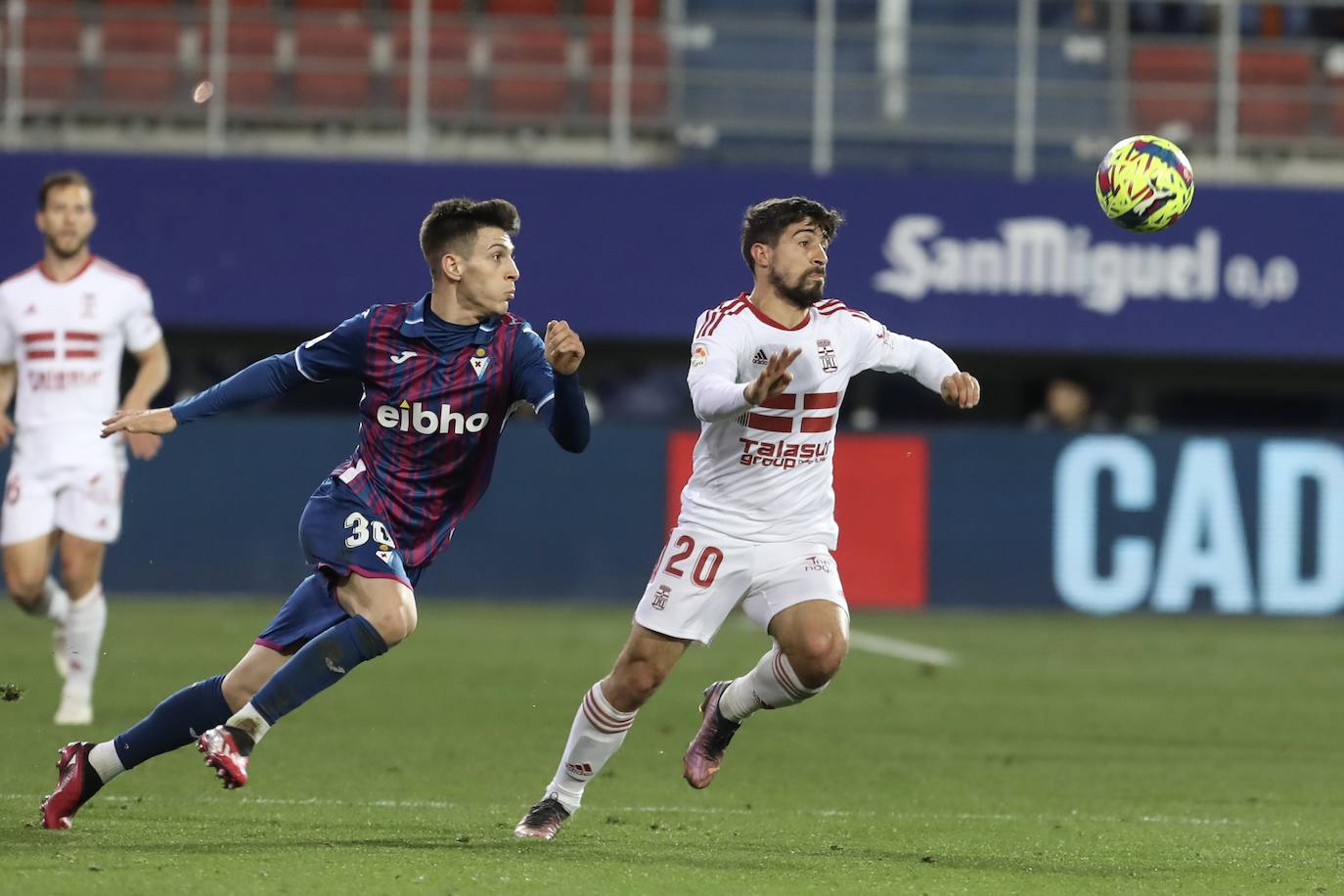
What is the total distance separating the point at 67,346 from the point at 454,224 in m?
4.18

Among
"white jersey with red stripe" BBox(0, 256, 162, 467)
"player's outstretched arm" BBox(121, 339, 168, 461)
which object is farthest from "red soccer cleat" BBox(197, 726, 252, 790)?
"white jersey with red stripe" BBox(0, 256, 162, 467)

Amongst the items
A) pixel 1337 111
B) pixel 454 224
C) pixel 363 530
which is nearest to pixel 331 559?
pixel 363 530

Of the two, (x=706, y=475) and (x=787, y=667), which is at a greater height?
(x=706, y=475)

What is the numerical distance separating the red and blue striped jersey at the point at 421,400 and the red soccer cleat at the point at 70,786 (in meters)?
1.20

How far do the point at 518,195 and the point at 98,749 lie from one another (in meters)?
12.0

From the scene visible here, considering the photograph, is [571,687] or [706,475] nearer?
[706,475]

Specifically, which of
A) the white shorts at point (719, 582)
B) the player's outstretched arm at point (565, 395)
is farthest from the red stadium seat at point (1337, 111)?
the player's outstretched arm at point (565, 395)

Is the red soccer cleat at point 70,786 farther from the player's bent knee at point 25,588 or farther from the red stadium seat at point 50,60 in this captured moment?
the red stadium seat at point 50,60

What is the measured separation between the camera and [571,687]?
42.0 ft

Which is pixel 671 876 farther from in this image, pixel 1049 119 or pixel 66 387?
Result: pixel 1049 119

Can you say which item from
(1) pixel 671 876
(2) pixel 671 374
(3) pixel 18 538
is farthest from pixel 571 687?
(2) pixel 671 374

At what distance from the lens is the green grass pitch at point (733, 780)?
6496 millimetres

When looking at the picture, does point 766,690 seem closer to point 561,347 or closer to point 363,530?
point 363,530

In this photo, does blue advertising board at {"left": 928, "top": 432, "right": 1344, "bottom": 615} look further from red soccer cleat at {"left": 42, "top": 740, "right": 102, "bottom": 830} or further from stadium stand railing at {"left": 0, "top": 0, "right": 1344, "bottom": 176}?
red soccer cleat at {"left": 42, "top": 740, "right": 102, "bottom": 830}
